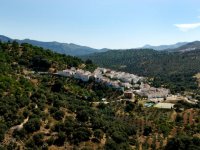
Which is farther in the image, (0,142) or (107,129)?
(107,129)

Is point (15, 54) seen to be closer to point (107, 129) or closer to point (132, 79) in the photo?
point (107, 129)

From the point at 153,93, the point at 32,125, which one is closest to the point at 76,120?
the point at 32,125

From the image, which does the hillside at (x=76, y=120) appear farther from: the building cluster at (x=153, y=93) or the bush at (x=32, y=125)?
the building cluster at (x=153, y=93)

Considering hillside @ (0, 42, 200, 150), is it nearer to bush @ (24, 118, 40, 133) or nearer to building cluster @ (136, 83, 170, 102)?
bush @ (24, 118, 40, 133)

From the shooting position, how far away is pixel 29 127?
54.0 meters

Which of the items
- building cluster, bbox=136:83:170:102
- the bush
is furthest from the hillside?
building cluster, bbox=136:83:170:102

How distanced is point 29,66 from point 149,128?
4423cm

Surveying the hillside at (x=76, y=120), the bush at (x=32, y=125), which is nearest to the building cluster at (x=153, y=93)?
the hillside at (x=76, y=120)

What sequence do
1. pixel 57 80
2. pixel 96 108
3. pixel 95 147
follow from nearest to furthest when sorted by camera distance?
pixel 95 147 < pixel 96 108 < pixel 57 80

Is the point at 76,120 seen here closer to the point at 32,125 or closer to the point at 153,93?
the point at 32,125

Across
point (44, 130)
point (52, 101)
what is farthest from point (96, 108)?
point (44, 130)

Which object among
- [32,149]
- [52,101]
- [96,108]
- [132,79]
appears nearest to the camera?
[32,149]

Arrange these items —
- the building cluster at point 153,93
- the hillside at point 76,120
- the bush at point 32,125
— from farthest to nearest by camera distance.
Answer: the building cluster at point 153,93 → the bush at point 32,125 → the hillside at point 76,120

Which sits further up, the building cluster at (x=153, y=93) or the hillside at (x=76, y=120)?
the hillside at (x=76, y=120)
